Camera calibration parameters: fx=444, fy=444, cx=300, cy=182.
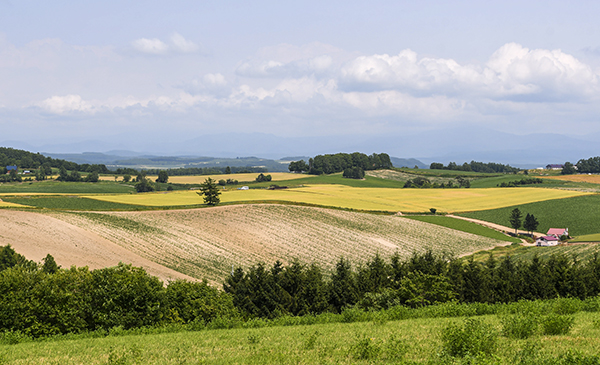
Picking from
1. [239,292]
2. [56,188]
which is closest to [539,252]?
[239,292]

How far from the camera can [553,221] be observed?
314 feet

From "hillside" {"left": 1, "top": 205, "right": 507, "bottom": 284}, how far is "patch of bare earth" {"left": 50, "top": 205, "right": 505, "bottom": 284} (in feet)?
0.33

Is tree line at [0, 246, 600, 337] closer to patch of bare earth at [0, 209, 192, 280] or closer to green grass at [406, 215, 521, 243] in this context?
patch of bare earth at [0, 209, 192, 280]

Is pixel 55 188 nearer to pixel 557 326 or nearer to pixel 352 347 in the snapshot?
pixel 352 347

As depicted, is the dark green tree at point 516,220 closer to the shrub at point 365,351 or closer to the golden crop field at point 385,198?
the golden crop field at point 385,198

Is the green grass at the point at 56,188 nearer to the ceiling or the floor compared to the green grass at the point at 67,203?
nearer to the ceiling

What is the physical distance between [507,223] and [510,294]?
71.4m

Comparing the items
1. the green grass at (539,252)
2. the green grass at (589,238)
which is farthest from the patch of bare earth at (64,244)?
the green grass at (589,238)

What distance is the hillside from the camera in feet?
182

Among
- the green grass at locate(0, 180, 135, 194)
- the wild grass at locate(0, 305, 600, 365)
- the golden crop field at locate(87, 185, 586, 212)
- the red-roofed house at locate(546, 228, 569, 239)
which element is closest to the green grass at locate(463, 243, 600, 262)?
the red-roofed house at locate(546, 228, 569, 239)

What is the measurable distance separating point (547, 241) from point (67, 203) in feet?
302

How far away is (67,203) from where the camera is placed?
88.6 m

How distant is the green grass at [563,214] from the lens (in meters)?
90.1

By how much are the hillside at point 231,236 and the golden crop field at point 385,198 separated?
42.2 feet
